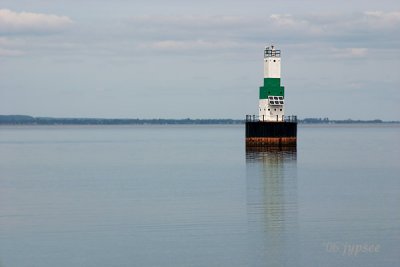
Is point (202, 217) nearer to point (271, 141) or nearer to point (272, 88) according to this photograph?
point (272, 88)

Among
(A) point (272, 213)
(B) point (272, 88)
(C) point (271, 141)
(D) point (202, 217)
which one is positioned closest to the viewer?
(D) point (202, 217)

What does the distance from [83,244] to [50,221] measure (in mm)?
5159

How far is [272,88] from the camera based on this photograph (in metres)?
73.6

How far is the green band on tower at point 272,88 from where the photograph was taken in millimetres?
73562

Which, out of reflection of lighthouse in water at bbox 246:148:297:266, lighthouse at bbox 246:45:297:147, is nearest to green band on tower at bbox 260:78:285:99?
lighthouse at bbox 246:45:297:147

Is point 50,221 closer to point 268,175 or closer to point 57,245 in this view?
point 57,245

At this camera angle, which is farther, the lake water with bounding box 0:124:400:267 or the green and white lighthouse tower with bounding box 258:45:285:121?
the green and white lighthouse tower with bounding box 258:45:285:121

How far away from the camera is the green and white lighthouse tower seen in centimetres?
7356

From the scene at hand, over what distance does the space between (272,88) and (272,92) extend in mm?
351

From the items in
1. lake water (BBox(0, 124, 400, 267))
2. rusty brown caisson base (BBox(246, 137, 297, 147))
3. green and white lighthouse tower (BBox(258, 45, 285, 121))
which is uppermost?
green and white lighthouse tower (BBox(258, 45, 285, 121))

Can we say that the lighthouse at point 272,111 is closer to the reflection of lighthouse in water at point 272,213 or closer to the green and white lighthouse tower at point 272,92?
the green and white lighthouse tower at point 272,92

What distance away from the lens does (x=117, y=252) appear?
82.1 feet

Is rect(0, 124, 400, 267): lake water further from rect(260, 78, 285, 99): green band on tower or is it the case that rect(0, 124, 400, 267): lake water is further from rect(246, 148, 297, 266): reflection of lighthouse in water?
rect(260, 78, 285, 99): green band on tower

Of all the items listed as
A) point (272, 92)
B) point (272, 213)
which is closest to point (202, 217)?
point (272, 213)
